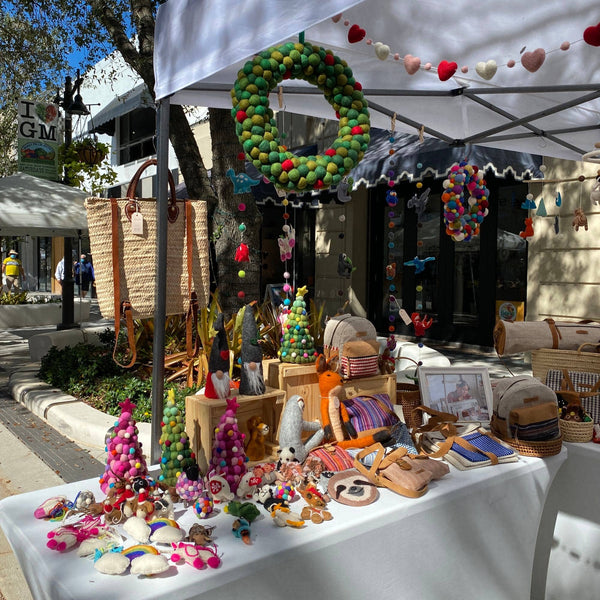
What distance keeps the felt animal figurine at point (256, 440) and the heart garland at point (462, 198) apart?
299 cm

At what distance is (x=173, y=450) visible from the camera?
2.11 meters

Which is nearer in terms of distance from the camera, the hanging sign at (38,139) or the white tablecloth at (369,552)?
the white tablecloth at (369,552)

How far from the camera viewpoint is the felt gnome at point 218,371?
234 centimetres

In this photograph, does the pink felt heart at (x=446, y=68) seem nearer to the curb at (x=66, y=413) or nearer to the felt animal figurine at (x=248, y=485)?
the felt animal figurine at (x=248, y=485)

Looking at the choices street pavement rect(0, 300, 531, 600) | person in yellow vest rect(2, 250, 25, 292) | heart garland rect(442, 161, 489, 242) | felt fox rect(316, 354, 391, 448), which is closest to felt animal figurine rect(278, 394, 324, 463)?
felt fox rect(316, 354, 391, 448)

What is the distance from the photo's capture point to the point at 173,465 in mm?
2092

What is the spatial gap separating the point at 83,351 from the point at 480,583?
18.9ft

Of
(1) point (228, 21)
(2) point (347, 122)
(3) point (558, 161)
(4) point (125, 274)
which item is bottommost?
(4) point (125, 274)

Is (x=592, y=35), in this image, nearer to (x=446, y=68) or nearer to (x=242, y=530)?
(x=446, y=68)

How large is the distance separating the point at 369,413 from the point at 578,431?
40.4 inches

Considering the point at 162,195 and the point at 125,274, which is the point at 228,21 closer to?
the point at 162,195

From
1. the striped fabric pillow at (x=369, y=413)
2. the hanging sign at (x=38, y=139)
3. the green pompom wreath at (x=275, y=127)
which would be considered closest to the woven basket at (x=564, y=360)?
the striped fabric pillow at (x=369, y=413)

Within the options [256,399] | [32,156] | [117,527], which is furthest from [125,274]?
[32,156]

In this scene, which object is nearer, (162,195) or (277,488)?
(277,488)
